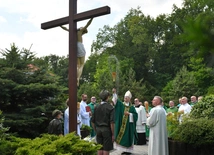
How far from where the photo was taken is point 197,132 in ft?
23.4

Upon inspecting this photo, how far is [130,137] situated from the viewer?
9383 millimetres

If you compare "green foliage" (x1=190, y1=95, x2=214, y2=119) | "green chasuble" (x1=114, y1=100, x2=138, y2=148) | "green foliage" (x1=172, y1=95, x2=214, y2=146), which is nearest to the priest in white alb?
"green foliage" (x1=172, y1=95, x2=214, y2=146)

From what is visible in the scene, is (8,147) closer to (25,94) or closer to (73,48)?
(73,48)

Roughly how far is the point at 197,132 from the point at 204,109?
155cm

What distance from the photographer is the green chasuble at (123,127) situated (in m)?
9.36

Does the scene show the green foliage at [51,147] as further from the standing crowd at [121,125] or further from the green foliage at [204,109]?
the green foliage at [204,109]

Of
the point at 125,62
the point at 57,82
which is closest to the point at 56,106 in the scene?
the point at 57,82

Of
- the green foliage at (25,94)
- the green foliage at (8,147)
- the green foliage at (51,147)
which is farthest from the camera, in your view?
the green foliage at (25,94)

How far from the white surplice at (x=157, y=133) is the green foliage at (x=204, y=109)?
154cm

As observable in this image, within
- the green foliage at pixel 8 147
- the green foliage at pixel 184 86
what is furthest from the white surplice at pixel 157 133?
the green foliage at pixel 184 86

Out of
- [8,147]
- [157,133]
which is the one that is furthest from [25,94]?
[8,147]

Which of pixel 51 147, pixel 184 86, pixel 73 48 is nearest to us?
pixel 51 147

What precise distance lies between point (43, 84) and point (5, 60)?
53.5 inches

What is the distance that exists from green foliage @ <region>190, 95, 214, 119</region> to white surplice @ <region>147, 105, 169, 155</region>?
5.04 ft
